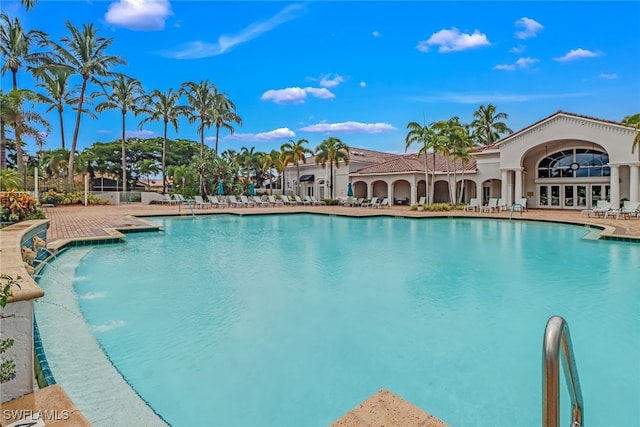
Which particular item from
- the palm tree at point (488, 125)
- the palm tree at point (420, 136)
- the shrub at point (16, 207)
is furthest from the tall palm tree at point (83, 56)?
the palm tree at point (488, 125)

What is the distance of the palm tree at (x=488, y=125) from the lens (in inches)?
1543

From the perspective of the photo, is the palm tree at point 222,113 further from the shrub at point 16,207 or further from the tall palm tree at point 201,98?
the shrub at point 16,207

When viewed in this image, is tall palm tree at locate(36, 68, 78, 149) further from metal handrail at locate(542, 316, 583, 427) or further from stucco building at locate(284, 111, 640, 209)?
metal handrail at locate(542, 316, 583, 427)

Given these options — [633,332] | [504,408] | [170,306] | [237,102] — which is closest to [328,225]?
[170,306]

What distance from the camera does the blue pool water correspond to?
3.46m

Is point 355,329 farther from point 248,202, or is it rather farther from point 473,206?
point 248,202

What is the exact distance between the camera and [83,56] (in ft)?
91.4

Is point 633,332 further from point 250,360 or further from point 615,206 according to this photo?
point 615,206

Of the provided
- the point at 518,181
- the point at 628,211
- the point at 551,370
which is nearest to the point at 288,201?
the point at 518,181

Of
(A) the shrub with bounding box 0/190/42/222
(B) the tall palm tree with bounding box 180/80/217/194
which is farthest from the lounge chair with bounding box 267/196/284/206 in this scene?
(A) the shrub with bounding box 0/190/42/222

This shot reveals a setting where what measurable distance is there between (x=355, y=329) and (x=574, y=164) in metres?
25.5

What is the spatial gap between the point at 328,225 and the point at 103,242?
9.74 meters

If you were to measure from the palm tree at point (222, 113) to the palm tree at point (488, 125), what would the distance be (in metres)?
25.2

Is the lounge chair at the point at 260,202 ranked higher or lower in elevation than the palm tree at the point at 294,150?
lower
